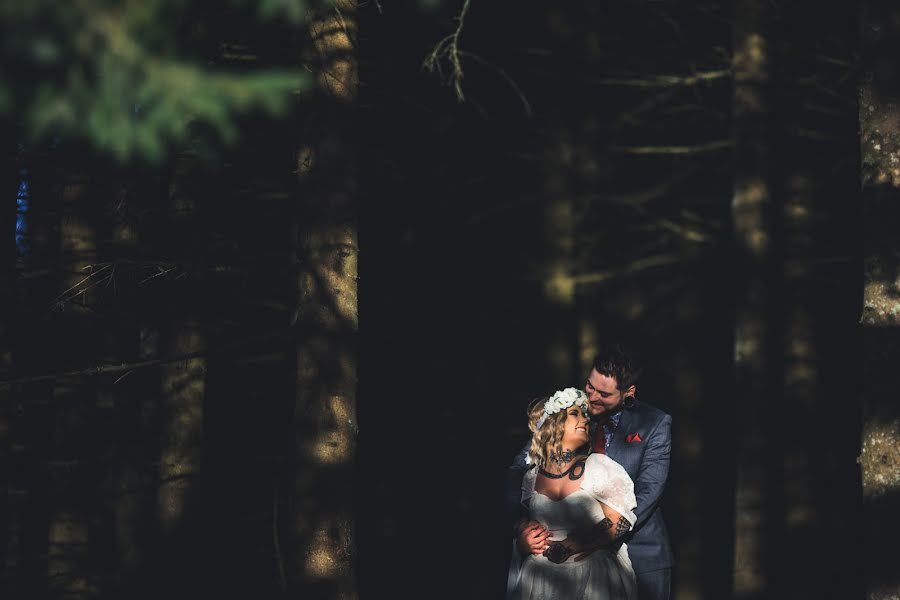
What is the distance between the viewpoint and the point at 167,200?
36.3 ft

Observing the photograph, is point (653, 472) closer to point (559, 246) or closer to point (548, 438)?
point (548, 438)

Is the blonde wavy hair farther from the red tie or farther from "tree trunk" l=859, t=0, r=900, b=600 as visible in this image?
"tree trunk" l=859, t=0, r=900, b=600

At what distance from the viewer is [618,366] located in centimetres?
666

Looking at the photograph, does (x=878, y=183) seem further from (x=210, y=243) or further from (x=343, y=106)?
(x=210, y=243)

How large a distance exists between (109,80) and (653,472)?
445cm

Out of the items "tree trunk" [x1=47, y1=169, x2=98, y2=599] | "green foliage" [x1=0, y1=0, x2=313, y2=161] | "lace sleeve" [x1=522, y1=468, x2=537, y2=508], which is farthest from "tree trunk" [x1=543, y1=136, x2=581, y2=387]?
"green foliage" [x1=0, y1=0, x2=313, y2=161]

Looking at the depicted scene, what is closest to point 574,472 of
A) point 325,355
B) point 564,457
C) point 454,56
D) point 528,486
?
point 564,457

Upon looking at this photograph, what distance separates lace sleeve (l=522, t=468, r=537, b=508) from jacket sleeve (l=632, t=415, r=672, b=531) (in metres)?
0.61

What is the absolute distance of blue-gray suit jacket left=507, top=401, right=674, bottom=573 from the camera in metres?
6.69

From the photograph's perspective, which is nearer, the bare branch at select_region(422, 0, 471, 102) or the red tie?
the red tie

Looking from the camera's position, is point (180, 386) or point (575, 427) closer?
point (575, 427)

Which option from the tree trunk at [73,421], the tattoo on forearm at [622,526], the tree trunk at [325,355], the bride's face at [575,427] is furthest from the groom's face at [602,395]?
the tree trunk at [73,421]

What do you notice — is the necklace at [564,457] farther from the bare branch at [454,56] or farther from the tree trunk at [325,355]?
the bare branch at [454,56]

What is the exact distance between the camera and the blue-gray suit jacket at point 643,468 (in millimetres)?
6691
